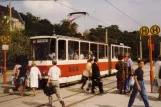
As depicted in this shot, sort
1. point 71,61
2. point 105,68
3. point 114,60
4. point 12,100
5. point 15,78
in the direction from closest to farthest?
point 12,100
point 15,78
point 71,61
point 105,68
point 114,60

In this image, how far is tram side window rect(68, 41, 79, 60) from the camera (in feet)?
63.4

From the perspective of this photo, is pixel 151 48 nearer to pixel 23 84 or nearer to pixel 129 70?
pixel 129 70

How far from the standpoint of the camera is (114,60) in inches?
1152

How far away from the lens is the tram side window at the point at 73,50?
1931 cm

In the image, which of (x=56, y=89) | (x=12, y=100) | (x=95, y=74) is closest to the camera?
(x=56, y=89)

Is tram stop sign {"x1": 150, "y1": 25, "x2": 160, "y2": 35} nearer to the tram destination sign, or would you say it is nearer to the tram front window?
the tram destination sign

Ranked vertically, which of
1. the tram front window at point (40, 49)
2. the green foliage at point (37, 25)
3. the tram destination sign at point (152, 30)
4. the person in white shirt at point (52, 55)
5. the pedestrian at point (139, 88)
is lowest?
the pedestrian at point (139, 88)

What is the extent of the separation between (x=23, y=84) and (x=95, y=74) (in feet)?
11.7

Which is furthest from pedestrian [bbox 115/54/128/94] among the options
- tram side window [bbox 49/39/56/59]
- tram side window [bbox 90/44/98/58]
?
tram side window [bbox 90/44/98/58]

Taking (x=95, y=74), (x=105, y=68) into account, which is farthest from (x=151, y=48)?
(x=105, y=68)

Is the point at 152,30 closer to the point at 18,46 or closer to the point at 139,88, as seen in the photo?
the point at 139,88

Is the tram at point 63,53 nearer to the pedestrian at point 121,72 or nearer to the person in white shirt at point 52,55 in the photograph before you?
the person in white shirt at point 52,55

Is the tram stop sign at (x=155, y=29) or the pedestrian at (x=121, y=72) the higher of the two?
the tram stop sign at (x=155, y=29)

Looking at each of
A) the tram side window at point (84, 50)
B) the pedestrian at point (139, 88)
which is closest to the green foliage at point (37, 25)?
the tram side window at point (84, 50)
